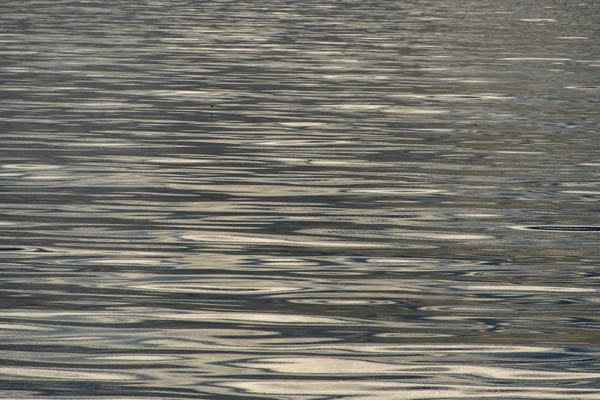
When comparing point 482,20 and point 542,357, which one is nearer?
point 542,357

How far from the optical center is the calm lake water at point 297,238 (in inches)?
178

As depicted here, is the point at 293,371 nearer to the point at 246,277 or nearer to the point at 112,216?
the point at 246,277

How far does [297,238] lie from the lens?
21.7 feet

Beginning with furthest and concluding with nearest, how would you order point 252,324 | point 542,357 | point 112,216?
point 112,216
point 252,324
point 542,357

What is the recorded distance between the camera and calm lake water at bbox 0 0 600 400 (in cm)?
453

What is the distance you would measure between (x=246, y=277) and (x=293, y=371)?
134cm

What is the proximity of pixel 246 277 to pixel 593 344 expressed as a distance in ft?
5.31

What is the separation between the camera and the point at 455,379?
14.5 ft

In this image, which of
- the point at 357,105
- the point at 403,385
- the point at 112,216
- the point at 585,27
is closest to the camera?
the point at 403,385

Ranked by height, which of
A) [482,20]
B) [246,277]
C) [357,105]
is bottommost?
[482,20]

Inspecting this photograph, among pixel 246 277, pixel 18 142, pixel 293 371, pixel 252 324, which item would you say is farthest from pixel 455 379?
pixel 18 142

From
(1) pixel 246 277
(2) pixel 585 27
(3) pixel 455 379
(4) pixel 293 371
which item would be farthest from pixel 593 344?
(2) pixel 585 27

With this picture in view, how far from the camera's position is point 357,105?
43.0 ft

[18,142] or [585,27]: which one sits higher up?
[18,142]
